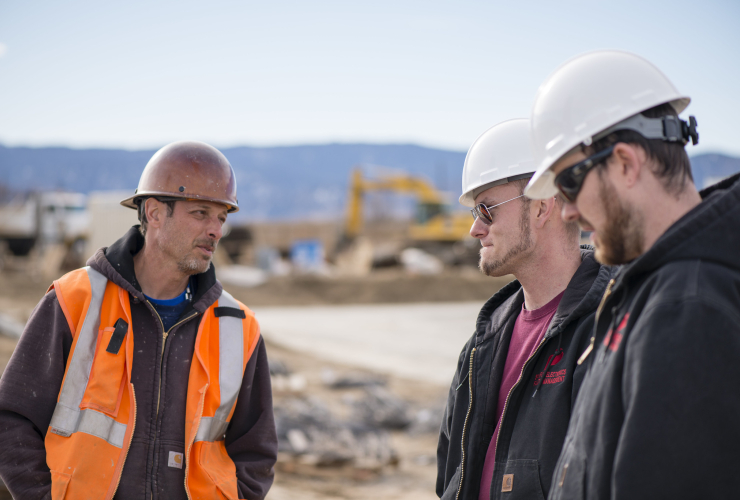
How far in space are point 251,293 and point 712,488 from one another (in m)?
22.8

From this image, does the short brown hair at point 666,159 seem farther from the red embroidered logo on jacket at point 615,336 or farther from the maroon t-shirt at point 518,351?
the maroon t-shirt at point 518,351

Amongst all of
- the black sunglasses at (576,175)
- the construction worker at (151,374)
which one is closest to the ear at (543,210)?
the black sunglasses at (576,175)

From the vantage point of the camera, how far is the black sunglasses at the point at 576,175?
1.49m

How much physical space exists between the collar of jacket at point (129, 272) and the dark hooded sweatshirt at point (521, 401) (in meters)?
1.24

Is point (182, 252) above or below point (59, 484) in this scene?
above

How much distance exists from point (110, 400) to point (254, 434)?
66 centimetres

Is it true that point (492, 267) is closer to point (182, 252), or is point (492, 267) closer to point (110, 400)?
point (182, 252)

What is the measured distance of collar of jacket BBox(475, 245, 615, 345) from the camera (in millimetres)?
2119

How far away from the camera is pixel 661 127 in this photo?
1.44 meters

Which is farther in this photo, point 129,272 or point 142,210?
point 142,210

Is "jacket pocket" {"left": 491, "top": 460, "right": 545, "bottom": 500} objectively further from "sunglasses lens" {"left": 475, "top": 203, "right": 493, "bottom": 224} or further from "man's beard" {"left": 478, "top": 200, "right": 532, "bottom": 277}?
"sunglasses lens" {"left": 475, "top": 203, "right": 493, "bottom": 224}

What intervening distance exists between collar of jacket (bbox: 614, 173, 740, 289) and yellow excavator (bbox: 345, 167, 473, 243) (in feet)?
95.5

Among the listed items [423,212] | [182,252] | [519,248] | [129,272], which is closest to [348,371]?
[182,252]

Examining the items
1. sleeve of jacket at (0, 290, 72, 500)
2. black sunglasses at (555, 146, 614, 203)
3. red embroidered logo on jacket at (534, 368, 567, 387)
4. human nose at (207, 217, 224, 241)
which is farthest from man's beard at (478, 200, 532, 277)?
sleeve of jacket at (0, 290, 72, 500)
